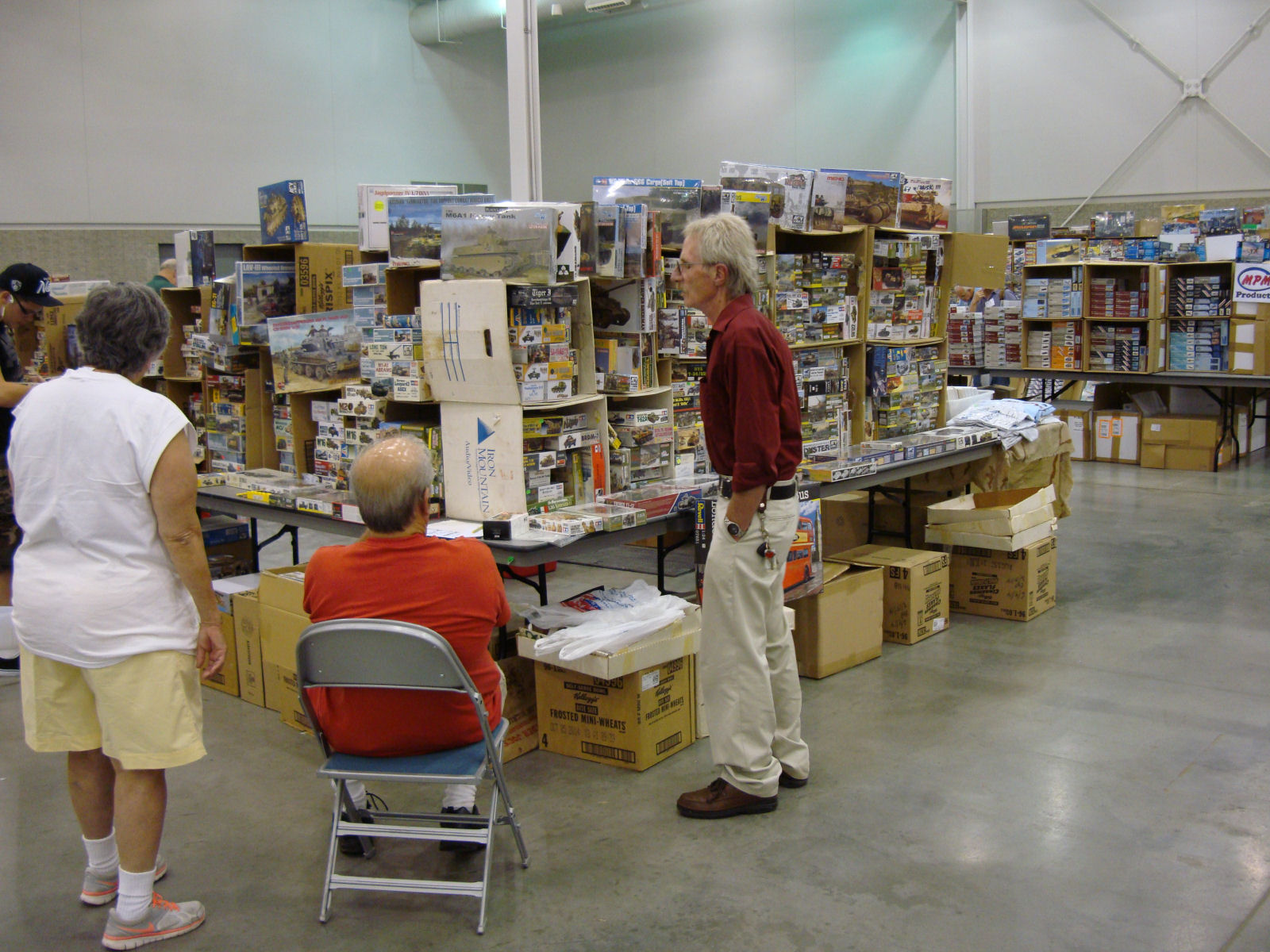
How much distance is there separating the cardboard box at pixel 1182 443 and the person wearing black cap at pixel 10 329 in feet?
29.1

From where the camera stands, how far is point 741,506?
309 centimetres

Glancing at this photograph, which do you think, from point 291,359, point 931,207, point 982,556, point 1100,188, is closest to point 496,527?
point 291,359

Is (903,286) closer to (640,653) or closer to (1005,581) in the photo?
(1005,581)

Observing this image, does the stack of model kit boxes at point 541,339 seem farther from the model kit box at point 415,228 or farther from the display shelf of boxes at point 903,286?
the display shelf of boxes at point 903,286

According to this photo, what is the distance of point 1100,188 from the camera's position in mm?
12328

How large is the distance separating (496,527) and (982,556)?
2796 millimetres

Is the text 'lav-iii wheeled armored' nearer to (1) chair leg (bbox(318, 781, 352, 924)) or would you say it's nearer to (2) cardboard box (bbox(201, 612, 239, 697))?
(2) cardboard box (bbox(201, 612, 239, 697))

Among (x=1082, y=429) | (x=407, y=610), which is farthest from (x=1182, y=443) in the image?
(x=407, y=610)

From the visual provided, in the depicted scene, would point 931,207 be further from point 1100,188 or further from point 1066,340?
point 1100,188

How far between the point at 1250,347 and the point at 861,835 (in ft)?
26.7

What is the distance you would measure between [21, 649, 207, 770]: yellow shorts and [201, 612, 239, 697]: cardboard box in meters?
1.89

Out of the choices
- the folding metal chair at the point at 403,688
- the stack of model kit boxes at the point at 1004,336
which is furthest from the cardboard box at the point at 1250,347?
the folding metal chair at the point at 403,688

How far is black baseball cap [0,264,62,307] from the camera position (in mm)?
4461

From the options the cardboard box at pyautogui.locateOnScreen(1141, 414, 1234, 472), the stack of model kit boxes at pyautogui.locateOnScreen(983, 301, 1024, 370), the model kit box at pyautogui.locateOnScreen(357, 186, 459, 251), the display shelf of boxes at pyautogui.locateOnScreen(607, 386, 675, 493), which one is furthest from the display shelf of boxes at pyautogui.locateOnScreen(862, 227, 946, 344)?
the stack of model kit boxes at pyautogui.locateOnScreen(983, 301, 1024, 370)
